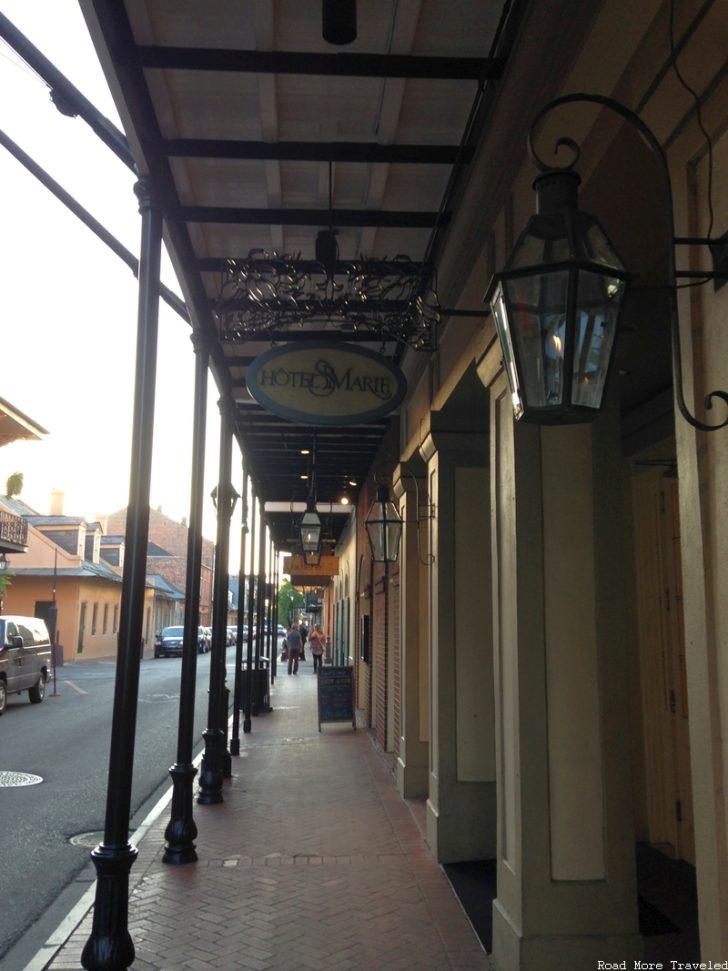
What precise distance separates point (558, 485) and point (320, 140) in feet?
8.34

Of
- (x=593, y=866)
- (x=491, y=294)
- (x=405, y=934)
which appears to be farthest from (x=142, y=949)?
(x=491, y=294)

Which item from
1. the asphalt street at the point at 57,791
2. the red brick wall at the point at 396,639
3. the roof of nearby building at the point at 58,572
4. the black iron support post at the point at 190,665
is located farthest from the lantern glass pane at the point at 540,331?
the roof of nearby building at the point at 58,572

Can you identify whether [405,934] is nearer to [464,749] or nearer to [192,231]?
[464,749]

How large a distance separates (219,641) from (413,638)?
196cm

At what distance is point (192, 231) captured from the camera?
6.18 meters

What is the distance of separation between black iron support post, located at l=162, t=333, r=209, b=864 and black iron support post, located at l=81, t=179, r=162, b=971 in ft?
6.05

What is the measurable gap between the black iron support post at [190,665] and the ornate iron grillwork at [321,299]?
A: 0.68 m

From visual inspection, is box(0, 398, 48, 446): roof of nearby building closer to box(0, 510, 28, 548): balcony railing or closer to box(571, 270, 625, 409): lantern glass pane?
box(0, 510, 28, 548): balcony railing

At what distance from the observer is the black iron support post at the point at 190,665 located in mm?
6316

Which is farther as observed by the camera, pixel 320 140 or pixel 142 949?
pixel 320 140

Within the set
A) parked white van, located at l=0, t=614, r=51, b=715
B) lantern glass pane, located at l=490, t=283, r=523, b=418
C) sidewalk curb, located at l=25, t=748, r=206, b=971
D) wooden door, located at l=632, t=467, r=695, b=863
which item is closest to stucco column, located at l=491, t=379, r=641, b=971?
lantern glass pane, located at l=490, t=283, r=523, b=418

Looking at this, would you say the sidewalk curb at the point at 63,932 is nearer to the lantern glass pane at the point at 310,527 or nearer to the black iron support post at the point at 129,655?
the black iron support post at the point at 129,655

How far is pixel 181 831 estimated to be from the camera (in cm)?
631

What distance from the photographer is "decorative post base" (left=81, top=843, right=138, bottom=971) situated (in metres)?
4.05
